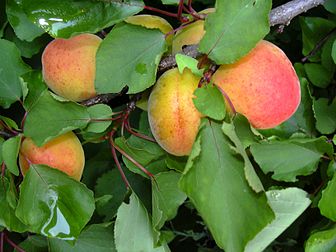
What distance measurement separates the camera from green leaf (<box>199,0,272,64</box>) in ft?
2.47

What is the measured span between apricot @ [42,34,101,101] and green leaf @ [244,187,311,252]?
347 mm

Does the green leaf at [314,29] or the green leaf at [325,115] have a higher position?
the green leaf at [314,29]

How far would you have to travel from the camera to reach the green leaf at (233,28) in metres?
0.75

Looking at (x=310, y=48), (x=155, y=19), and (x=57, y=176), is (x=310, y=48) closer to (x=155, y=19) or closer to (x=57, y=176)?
(x=155, y=19)

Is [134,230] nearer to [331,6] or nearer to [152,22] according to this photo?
[152,22]

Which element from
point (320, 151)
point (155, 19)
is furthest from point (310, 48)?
point (155, 19)

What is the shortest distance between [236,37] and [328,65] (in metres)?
0.46

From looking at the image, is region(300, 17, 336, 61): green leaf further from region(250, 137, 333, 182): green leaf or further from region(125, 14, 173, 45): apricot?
region(125, 14, 173, 45): apricot

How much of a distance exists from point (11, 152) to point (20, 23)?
0.89 ft

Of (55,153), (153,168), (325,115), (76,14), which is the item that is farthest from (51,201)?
(325,115)

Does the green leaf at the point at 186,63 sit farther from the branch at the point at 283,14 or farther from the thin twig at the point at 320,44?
the thin twig at the point at 320,44

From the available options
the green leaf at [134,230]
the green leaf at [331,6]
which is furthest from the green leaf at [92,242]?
the green leaf at [331,6]

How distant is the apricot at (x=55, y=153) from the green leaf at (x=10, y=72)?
0.12 metres

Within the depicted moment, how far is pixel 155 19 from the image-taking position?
921mm
